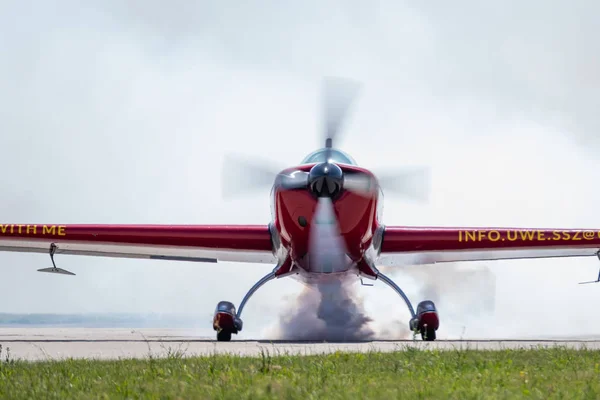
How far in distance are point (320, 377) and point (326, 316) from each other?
1380cm

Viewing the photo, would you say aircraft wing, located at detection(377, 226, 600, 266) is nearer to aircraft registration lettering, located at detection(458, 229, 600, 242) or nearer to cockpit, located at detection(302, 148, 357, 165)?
aircraft registration lettering, located at detection(458, 229, 600, 242)

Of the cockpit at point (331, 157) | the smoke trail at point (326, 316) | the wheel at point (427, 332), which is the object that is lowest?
the wheel at point (427, 332)

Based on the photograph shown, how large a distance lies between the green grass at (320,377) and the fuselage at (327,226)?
19.6 feet

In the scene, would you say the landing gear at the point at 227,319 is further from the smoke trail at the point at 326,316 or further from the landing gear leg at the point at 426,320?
the landing gear leg at the point at 426,320

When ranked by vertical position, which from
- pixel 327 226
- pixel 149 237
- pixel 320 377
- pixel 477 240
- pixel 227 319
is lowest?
pixel 320 377

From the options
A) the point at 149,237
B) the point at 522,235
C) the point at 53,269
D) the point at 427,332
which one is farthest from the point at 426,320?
the point at 53,269

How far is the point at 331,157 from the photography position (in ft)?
50.6

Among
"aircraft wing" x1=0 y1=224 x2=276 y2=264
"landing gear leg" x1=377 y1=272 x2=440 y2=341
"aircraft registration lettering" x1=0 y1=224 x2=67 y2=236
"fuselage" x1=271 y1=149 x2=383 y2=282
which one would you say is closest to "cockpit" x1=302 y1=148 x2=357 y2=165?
"fuselage" x1=271 y1=149 x2=383 y2=282

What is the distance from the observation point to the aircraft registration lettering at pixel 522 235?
59.3 ft

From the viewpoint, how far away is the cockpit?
15.5m

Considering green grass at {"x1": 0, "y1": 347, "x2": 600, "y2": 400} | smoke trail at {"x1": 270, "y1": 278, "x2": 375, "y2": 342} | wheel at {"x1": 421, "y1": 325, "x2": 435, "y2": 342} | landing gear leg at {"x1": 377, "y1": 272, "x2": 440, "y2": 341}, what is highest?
smoke trail at {"x1": 270, "y1": 278, "x2": 375, "y2": 342}

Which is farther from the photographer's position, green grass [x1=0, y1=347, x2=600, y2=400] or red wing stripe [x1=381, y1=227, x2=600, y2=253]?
red wing stripe [x1=381, y1=227, x2=600, y2=253]

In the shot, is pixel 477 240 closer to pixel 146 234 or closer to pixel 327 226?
pixel 327 226

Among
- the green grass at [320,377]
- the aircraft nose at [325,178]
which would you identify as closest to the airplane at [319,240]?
the aircraft nose at [325,178]
